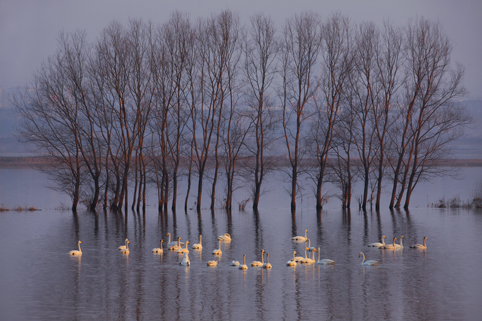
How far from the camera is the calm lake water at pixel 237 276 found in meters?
13.3

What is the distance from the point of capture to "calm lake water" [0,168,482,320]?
13.3m

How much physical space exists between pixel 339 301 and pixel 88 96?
31469 millimetres

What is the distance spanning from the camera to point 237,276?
1734 cm

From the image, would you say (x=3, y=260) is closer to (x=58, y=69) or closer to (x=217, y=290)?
(x=217, y=290)

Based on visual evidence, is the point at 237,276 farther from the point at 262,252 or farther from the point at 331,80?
the point at 331,80

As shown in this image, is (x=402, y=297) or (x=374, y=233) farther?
(x=374, y=233)

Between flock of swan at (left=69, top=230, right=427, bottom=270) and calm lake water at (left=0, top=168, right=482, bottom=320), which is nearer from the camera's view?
calm lake water at (left=0, top=168, right=482, bottom=320)

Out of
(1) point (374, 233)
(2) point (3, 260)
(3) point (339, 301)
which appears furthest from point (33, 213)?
(3) point (339, 301)

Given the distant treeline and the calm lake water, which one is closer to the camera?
the calm lake water

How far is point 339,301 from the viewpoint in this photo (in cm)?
1415

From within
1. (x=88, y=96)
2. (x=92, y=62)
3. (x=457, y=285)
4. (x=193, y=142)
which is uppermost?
(x=92, y=62)

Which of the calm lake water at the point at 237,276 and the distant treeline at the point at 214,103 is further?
the distant treeline at the point at 214,103

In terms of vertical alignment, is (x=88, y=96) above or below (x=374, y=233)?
above

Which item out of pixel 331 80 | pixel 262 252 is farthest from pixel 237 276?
pixel 331 80
